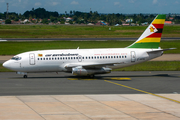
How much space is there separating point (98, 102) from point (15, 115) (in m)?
6.52

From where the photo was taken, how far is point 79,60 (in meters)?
34.9

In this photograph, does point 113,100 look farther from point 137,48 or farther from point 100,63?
point 137,48

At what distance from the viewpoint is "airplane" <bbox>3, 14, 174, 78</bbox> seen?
34219 mm

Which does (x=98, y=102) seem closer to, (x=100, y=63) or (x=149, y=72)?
(x=100, y=63)

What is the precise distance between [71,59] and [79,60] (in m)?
0.99

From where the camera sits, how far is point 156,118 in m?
17.8

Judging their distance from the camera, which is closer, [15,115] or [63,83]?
[15,115]

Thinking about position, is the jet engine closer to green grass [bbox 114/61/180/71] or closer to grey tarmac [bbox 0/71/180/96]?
grey tarmac [bbox 0/71/180/96]

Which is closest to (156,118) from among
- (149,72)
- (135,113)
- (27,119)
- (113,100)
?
(135,113)

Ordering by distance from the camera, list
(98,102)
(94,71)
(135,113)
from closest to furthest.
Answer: (135,113) < (98,102) < (94,71)

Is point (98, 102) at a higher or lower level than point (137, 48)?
lower

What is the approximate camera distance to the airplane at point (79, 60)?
34.2 metres

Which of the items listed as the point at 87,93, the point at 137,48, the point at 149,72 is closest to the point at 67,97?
the point at 87,93

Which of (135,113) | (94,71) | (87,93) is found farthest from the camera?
(94,71)
